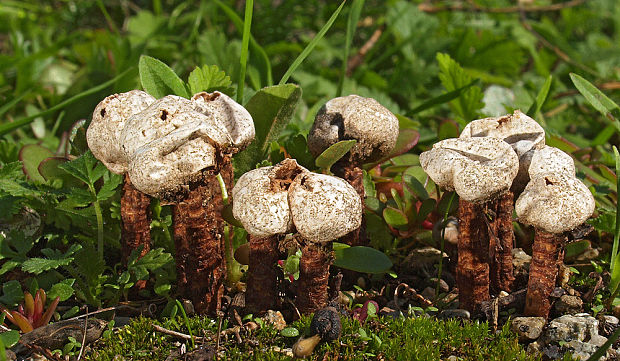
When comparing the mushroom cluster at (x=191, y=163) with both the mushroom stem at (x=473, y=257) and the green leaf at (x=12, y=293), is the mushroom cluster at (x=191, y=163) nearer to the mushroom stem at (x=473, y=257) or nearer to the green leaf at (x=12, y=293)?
the green leaf at (x=12, y=293)

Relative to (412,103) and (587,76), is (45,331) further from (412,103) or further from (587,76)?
(587,76)

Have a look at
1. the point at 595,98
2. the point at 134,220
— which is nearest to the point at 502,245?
the point at 595,98

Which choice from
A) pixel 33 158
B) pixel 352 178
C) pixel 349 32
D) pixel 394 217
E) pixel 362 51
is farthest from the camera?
pixel 362 51

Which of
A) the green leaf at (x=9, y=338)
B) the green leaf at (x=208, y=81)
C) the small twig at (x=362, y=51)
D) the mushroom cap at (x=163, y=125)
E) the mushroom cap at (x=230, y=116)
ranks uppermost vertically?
the mushroom cap at (x=163, y=125)

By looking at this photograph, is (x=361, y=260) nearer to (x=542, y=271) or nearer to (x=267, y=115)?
(x=542, y=271)

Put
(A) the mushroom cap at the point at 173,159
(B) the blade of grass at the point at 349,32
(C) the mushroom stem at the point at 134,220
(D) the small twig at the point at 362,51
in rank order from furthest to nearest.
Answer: (D) the small twig at the point at 362,51 < (B) the blade of grass at the point at 349,32 < (C) the mushroom stem at the point at 134,220 < (A) the mushroom cap at the point at 173,159

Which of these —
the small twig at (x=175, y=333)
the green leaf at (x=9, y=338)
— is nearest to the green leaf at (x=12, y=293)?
the green leaf at (x=9, y=338)

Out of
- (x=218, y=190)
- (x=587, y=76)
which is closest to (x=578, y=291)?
(x=218, y=190)
